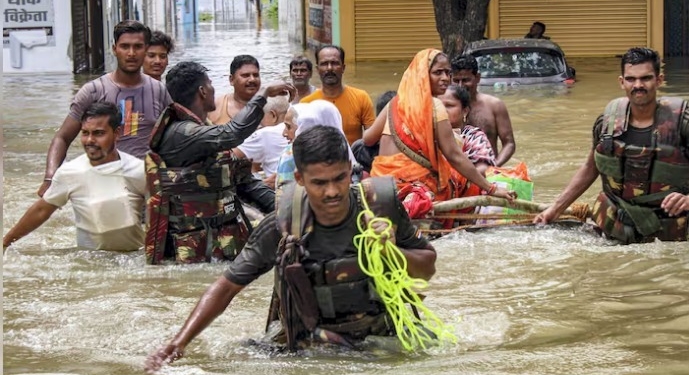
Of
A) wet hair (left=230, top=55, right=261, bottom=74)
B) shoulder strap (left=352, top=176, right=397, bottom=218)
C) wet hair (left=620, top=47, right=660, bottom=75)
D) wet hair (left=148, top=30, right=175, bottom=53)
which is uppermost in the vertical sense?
wet hair (left=148, top=30, right=175, bottom=53)

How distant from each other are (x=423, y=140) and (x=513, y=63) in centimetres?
1047

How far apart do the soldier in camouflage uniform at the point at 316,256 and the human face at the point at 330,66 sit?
4631 mm

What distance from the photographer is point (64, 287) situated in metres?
6.95

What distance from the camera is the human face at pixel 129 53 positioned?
25.2ft

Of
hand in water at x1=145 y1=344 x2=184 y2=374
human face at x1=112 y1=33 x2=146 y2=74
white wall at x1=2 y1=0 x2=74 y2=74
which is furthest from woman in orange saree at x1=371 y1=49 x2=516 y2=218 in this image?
white wall at x1=2 y1=0 x2=74 y2=74

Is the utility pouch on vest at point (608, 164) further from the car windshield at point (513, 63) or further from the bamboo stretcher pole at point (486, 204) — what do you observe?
the car windshield at point (513, 63)

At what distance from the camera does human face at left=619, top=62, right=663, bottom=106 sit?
6.84m

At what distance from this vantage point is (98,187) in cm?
703

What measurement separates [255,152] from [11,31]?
17.4 metres

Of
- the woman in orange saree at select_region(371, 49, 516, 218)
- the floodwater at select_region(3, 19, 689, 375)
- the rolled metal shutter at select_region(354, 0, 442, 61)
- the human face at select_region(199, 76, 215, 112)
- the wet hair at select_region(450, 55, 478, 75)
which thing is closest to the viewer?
the floodwater at select_region(3, 19, 689, 375)

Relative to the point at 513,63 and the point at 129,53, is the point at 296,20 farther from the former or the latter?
the point at 129,53

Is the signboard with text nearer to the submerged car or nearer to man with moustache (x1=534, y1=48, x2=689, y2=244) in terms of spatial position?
the submerged car

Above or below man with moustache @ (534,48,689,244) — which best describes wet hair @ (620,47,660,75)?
above

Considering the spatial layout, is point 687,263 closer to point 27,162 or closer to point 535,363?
point 535,363
